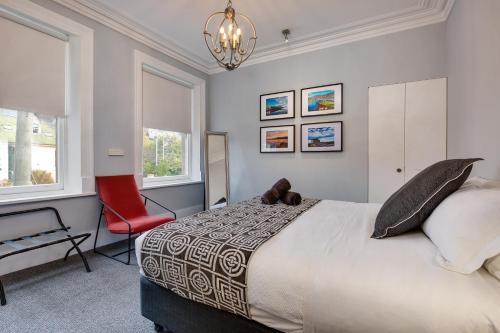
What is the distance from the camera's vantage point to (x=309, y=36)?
350 centimetres

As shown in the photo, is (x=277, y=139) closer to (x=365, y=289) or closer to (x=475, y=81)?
(x=475, y=81)

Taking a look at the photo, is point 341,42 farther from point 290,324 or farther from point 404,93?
point 290,324

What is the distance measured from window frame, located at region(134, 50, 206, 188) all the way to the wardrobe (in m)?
2.81

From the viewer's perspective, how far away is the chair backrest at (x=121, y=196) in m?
2.87

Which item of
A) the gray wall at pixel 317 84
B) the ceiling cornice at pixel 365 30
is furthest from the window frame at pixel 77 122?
the ceiling cornice at pixel 365 30

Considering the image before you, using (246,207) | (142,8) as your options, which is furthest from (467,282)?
(142,8)

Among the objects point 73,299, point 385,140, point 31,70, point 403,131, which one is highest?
point 31,70

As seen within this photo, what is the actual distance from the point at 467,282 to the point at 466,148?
1.99 meters

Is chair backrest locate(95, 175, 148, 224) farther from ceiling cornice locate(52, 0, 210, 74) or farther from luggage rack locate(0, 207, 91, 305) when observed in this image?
A: ceiling cornice locate(52, 0, 210, 74)

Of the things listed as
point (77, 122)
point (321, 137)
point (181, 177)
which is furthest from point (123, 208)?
point (321, 137)

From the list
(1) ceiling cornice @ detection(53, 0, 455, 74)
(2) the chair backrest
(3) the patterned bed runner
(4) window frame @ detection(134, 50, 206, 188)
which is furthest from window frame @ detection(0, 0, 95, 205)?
(3) the patterned bed runner

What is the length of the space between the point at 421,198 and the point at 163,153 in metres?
3.62

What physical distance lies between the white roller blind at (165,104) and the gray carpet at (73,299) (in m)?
2.05

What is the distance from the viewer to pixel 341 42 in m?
3.46
